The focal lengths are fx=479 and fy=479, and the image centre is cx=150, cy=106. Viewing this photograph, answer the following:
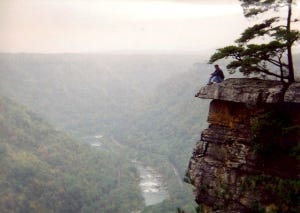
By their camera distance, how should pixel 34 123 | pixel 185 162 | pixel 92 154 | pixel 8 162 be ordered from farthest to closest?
pixel 34 123, pixel 92 154, pixel 185 162, pixel 8 162

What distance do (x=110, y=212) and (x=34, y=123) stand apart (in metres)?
79.0

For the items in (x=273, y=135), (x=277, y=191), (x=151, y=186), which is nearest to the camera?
(x=277, y=191)

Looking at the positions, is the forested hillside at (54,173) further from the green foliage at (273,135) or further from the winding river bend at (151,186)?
the green foliage at (273,135)

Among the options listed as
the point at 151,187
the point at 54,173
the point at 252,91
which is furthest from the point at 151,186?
the point at 252,91

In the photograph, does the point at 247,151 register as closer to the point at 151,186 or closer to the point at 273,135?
the point at 273,135

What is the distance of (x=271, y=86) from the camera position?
22.4m

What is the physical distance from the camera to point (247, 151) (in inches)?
902

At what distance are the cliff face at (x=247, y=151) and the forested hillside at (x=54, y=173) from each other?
109671 millimetres

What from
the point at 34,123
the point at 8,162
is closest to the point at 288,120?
the point at 8,162

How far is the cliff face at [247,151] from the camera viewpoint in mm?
21719

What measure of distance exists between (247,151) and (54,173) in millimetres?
144998

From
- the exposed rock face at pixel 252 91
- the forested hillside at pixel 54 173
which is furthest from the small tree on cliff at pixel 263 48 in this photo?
the forested hillside at pixel 54 173

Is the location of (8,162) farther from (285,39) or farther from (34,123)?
(285,39)

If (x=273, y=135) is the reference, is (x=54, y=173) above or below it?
below
